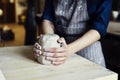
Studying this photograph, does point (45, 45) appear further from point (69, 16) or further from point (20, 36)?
point (20, 36)

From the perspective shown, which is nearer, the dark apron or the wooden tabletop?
the wooden tabletop

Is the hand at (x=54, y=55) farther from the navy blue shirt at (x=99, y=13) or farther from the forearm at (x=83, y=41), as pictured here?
the navy blue shirt at (x=99, y=13)

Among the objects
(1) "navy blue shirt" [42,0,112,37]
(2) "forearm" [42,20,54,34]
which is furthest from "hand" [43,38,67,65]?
(2) "forearm" [42,20,54,34]

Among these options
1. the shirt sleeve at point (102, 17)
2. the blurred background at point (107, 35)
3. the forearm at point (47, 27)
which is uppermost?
the shirt sleeve at point (102, 17)

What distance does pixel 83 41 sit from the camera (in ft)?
3.00

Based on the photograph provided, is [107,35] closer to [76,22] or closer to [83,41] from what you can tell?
[76,22]

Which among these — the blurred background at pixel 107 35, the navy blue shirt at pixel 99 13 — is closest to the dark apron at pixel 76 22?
the navy blue shirt at pixel 99 13

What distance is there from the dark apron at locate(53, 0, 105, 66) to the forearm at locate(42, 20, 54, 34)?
0.06 m

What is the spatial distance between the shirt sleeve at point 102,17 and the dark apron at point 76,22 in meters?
0.09

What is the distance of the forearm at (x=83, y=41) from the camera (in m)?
0.89

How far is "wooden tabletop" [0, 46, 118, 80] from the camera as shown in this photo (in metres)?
0.68

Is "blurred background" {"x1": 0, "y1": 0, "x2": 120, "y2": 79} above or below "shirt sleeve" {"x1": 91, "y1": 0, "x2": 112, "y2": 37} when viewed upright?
below

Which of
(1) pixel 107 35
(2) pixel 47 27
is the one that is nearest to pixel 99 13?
(2) pixel 47 27

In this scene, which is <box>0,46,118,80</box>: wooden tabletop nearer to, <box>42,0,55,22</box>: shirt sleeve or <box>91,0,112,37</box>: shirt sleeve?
<box>91,0,112,37</box>: shirt sleeve
